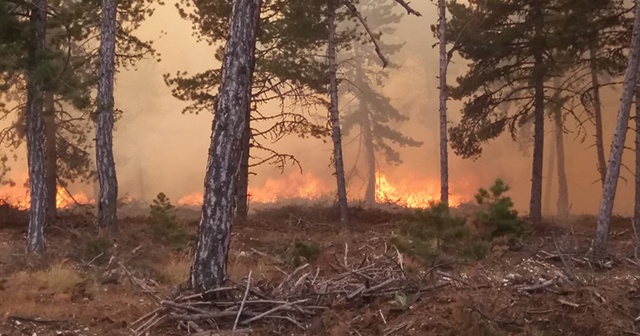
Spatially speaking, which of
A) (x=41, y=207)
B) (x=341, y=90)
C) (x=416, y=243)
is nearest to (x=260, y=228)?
(x=41, y=207)

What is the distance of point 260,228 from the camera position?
55.8 feet

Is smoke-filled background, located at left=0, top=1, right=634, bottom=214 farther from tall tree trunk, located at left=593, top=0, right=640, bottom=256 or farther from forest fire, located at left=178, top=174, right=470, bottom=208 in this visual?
tall tree trunk, located at left=593, top=0, right=640, bottom=256

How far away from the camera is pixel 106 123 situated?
13531 mm

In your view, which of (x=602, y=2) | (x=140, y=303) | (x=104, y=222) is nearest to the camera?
(x=140, y=303)

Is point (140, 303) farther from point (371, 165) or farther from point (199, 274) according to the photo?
point (371, 165)

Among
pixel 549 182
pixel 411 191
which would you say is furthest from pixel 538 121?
pixel 411 191

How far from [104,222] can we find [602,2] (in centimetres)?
1396

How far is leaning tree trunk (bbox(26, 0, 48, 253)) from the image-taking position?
11016mm

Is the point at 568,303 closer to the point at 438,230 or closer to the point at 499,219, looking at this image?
the point at 438,230

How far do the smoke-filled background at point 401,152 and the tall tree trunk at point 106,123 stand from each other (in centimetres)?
2300

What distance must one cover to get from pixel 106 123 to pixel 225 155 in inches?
307

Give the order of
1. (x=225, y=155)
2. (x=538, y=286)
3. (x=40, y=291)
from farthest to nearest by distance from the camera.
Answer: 1. (x=40, y=291)
2. (x=225, y=155)
3. (x=538, y=286)

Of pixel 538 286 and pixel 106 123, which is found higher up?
pixel 106 123

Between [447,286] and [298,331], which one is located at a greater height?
[447,286]
